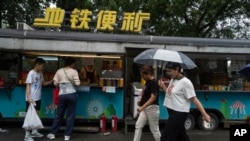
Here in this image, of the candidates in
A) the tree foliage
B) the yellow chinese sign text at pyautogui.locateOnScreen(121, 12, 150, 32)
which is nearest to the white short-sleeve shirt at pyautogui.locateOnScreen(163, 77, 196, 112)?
the yellow chinese sign text at pyautogui.locateOnScreen(121, 12, 150, 32)

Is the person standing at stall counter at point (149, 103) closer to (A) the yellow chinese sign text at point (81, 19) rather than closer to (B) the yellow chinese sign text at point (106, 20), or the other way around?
(B) the yellow chinese sign text at point (106, 20)

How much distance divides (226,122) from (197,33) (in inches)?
417

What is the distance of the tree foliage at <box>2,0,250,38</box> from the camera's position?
17984mm

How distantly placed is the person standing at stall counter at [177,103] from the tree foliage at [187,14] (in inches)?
489

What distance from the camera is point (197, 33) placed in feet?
62.8

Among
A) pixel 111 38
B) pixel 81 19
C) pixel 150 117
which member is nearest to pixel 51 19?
pixel 81 19

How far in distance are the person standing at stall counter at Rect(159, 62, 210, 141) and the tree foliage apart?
12429mm

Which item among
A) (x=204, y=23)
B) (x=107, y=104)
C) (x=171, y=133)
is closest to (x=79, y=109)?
(x=107, y=104)

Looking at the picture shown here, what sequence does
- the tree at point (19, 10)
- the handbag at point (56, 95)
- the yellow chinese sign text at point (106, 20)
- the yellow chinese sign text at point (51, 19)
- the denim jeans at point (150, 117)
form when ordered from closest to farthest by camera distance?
1. the denim jeans at point (150, 117)
2. the handbag at point (56, 95)
3. the yellow chinese sign text at point (51, 19)
4. the yellow chinese sign text at point (106, 20)
5. the tree at point (19, 10)

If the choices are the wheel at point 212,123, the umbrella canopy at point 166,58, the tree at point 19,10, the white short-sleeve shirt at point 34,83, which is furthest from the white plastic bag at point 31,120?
the tree at point 19,10

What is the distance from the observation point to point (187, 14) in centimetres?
1897

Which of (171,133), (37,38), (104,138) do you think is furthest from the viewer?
(37,38)

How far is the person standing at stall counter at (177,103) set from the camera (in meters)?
5.11

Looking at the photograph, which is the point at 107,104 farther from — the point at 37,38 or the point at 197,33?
the point at 197,33
